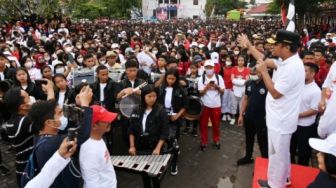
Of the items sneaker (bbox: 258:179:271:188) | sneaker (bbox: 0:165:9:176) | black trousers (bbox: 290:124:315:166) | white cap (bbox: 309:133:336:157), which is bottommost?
sneaker (bbox: 0:165:9:176)

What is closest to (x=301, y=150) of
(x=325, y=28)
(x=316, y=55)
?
(x=316, y=55)

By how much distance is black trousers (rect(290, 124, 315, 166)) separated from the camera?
504 cm

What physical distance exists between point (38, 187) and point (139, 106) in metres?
2.91

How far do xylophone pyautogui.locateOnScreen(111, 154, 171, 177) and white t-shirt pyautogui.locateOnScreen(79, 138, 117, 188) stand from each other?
3.58 ft

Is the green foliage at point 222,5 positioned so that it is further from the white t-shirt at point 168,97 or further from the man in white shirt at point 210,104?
the white t-shirt at point 168,97

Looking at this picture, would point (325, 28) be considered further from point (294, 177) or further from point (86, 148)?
point (86, 148)

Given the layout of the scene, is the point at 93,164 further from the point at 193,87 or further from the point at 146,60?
the point at 146,60

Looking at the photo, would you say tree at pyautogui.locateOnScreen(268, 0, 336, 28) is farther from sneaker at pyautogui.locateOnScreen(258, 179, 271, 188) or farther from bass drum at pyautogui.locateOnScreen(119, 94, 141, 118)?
sneaker at pyautogui.locateOnScreen(258, 179, 271, 188)

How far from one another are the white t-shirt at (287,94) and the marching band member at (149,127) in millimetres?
1763

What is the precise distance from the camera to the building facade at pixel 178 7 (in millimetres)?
73438

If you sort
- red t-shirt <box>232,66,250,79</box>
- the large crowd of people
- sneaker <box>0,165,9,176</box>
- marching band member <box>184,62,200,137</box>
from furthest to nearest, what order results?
1. red t-shirt <box>232,66,250,79</box>
2. marching band member <box>184,62,200,137</box>
3. sneaker <box>0,165,9,176</box>
4. the large crowd of people

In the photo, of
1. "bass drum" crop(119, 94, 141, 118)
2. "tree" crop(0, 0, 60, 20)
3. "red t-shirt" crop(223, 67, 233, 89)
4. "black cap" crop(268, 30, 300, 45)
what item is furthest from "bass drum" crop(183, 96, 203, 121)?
"tree" crop(0, 0, 60, 20)

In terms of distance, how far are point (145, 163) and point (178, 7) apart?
7186 cm

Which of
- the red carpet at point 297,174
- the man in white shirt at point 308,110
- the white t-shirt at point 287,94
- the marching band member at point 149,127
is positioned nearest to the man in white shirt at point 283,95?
the white t-shirt at point 287,94
